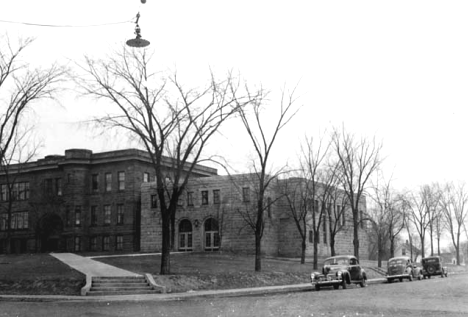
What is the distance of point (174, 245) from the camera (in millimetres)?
61688

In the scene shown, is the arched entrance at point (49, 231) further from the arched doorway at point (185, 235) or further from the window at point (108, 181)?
the arched doorway at point (185, 235)

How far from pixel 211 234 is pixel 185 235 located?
3378mm

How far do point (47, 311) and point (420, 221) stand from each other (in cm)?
5608

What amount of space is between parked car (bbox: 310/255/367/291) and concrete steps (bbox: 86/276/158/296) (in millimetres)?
8532

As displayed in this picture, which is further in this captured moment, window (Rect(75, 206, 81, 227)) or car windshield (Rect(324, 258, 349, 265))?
window (Rect(75, 206, 81, 227))

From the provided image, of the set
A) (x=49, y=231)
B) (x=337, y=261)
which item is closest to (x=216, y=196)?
(x=49, y=231)

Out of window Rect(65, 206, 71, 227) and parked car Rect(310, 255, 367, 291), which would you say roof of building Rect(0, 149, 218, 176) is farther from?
parked car Rect(310, 255, 367, 291)

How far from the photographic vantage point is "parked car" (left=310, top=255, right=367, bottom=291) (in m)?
28.4

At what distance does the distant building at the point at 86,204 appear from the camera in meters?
63.2

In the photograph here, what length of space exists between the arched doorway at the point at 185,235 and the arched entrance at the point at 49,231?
1455 cm

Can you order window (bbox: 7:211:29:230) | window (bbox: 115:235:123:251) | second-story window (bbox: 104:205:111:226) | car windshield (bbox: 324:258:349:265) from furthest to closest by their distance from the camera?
window (bbox: 7:211:29:230) → second-story window (bbox: 104:205:111:226) → window (bbox: 115:235:123:251) → car windshield (bbox: 324:258:349:265)

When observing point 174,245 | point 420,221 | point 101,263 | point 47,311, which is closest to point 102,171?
point 174,245

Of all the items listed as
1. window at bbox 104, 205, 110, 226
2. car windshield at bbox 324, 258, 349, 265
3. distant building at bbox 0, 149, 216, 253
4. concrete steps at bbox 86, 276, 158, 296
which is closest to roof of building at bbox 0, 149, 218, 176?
distant building at bbox 0, 149, 216, 253

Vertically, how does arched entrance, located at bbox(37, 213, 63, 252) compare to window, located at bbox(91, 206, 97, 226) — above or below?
below
